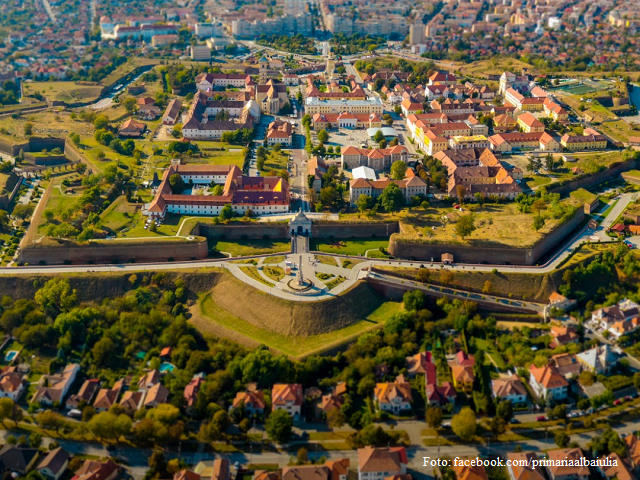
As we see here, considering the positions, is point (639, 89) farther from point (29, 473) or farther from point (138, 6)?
point (138, 6)

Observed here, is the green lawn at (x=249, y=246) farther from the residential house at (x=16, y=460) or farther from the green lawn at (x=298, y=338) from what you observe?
the residential house at (x=16, y=460)

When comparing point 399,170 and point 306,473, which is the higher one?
point 306,473

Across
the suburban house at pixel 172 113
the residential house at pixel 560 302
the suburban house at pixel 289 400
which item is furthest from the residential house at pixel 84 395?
the suburban house at pixel 172 113

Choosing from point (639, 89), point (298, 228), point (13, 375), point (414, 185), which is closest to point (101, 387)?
point (13, 375)

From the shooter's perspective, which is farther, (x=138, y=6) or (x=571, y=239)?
(x=138, y=6)

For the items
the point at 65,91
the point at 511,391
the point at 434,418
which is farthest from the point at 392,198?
the point at 65,91

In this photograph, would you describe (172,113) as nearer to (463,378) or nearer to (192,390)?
(192,390)
